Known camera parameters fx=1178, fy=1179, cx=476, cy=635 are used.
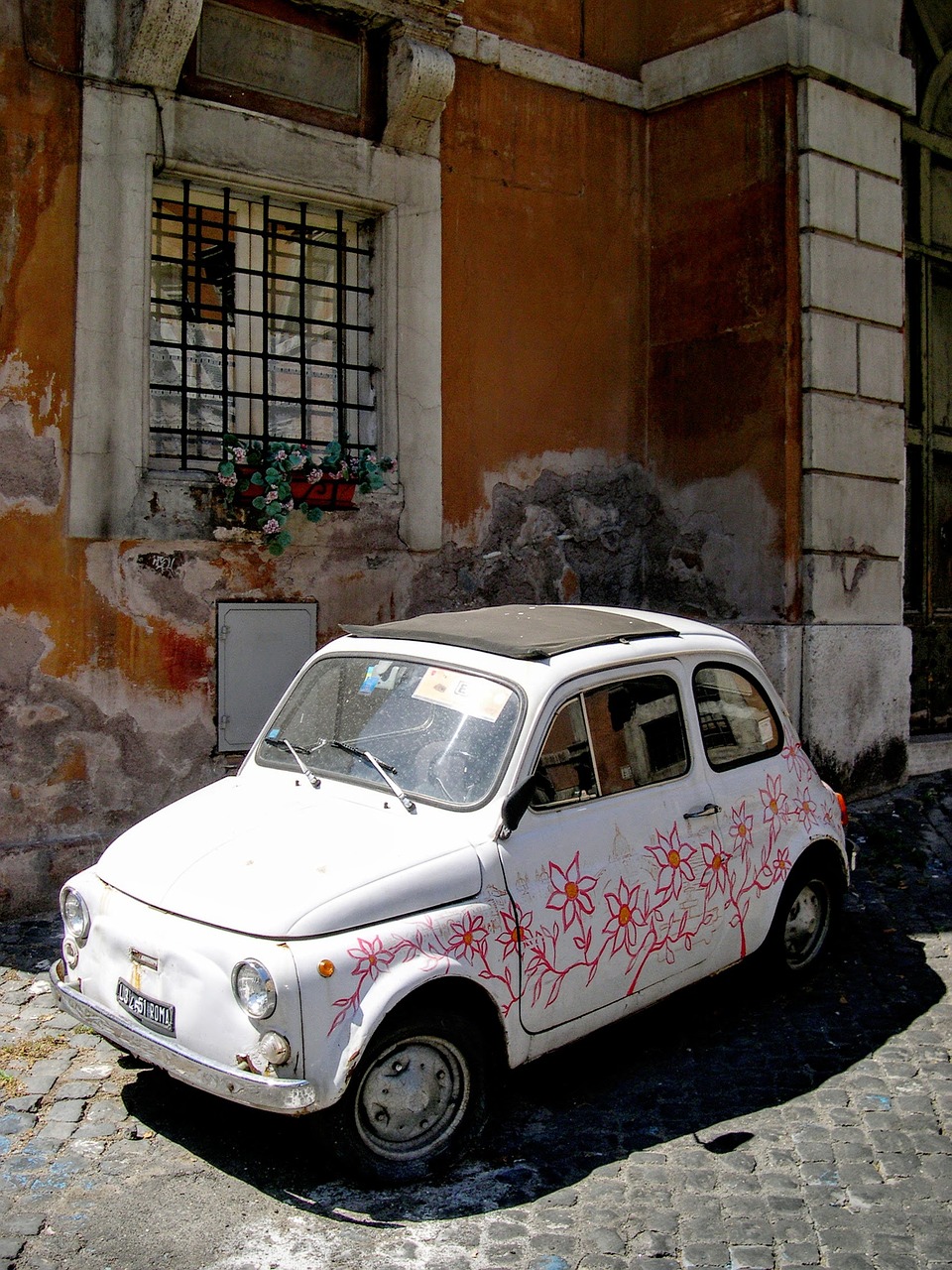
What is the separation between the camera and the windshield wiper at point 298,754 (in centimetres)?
437

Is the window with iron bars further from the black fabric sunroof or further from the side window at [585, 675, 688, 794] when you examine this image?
the side window at [585, 675, 688, 794]

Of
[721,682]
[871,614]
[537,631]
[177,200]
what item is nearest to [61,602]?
[177,200]

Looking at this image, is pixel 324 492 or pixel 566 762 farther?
pixel 324 492

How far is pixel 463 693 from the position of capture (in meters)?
4.31

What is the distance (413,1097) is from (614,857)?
112 centimetres

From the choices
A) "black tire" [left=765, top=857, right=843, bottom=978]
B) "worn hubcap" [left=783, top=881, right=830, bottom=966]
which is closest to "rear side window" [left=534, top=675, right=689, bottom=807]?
"black tire" [left=765, top=857, right=843, bottom=978]

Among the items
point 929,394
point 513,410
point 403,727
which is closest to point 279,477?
point 513,410

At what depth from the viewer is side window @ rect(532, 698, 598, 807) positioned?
4137 millimetres

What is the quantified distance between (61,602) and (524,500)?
3291mm

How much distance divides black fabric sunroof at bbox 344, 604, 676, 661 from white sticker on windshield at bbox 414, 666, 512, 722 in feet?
0.46

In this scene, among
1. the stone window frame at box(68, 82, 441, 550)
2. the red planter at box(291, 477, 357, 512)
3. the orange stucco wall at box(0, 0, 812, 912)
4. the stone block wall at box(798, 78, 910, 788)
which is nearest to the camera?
the orange stucco wall at box(0, 0, 812, 912)

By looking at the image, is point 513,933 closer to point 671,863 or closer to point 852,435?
point 671,863

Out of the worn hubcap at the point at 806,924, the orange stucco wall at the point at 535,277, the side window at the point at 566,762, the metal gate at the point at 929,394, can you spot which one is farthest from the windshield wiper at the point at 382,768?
the metal gate at the point at 929,394

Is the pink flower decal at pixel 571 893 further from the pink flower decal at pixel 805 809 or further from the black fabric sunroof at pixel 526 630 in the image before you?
the pink flower decal at pixel 805 809
